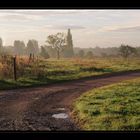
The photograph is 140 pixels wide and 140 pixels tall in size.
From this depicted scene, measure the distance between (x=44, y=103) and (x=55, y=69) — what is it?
47 cm

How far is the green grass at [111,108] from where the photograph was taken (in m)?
4.40

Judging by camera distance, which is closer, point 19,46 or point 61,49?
point 19,46

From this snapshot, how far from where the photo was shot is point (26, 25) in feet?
15.1

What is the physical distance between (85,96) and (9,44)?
1.19 m

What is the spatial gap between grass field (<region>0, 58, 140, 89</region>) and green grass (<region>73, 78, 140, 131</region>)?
27 cm

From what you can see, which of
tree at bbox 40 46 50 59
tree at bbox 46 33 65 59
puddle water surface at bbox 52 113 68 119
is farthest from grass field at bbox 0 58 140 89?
puddle water surface at bbox 52 113 68 119

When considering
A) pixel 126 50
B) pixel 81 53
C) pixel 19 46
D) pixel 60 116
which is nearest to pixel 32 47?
pixel 19 46

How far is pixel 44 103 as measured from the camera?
460cm

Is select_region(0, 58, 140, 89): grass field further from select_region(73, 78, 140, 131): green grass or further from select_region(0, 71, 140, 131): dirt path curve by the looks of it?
select_region(73, 78, 140, 131): green grass

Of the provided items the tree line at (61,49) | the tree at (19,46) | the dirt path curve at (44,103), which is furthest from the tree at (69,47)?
the tree at (19,46)

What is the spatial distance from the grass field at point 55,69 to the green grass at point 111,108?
10.5 inches

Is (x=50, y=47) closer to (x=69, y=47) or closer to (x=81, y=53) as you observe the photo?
(x=69, y=47)
